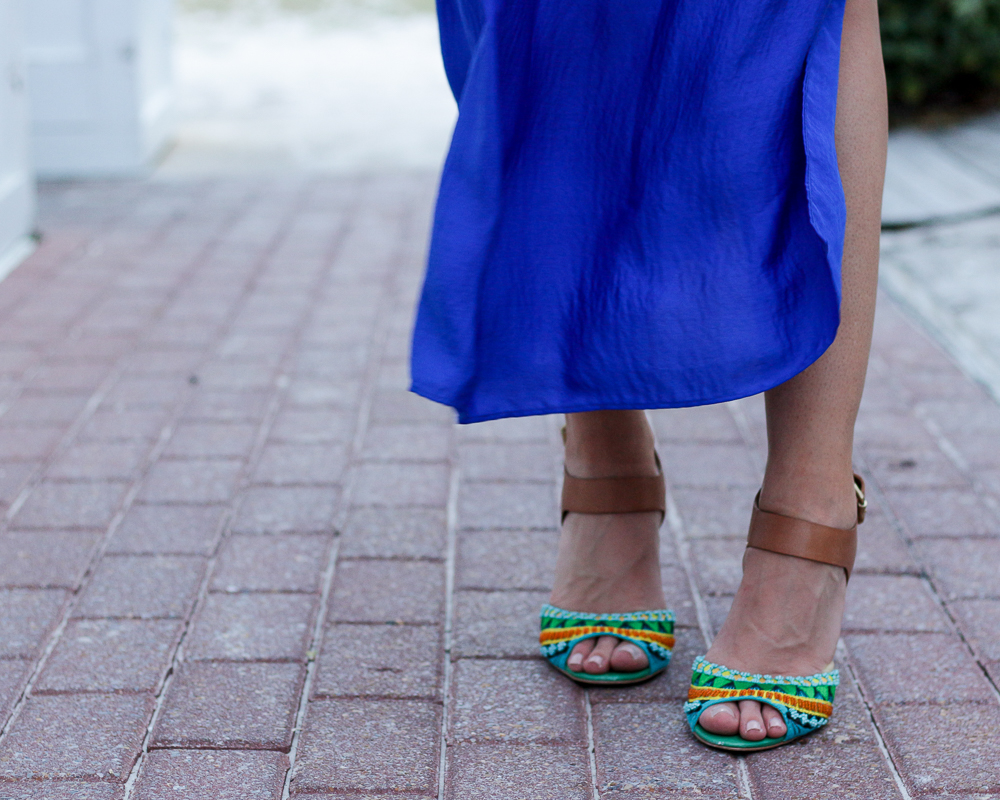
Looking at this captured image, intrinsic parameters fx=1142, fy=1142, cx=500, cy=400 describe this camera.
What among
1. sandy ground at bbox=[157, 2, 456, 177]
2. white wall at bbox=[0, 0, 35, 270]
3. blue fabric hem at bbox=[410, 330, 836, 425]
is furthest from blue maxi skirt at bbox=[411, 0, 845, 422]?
sandy ground at bbox=[157, 2, 456, 177]

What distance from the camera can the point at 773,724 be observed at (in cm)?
129

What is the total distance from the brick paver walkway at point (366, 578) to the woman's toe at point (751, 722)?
0.03m

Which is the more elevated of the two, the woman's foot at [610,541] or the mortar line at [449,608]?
the woman's foot at [610,541]

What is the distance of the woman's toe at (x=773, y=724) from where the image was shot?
1.29m

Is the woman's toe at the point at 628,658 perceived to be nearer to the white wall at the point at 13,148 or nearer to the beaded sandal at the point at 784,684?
the beaded sandal at the point at 784,684

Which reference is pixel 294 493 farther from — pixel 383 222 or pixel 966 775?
pixel 383 222

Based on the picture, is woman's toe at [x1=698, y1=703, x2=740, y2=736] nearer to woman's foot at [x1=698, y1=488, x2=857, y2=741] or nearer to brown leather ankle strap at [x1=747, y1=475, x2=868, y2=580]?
woman's foot at [x1=698, y1=488, x2=857, y2=741]

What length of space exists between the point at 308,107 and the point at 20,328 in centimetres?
352

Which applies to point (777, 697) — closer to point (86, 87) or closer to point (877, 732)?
point (877, 732)

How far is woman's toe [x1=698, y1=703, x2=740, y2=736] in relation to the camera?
1288mm

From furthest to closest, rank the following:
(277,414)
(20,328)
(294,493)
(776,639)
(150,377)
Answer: (20,328) < (150,377) < (277,414) < (294,493) < (776,639)

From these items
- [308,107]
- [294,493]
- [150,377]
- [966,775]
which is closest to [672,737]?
[966,775]

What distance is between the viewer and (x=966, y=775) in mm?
1255

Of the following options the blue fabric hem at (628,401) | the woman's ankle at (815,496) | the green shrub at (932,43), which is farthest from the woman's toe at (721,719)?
the green shrub at (932,43)
